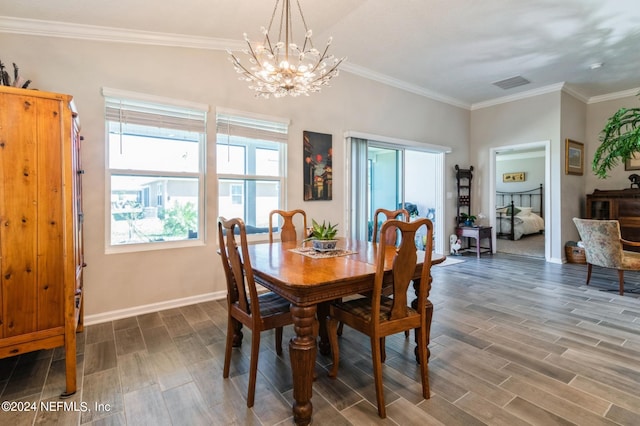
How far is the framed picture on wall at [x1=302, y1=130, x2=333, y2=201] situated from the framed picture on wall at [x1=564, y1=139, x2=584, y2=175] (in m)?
4.19

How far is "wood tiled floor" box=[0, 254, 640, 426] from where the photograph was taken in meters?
1.67

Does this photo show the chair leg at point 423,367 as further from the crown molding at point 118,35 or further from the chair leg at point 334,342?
the crown molding at point 118,35

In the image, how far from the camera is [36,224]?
181cm

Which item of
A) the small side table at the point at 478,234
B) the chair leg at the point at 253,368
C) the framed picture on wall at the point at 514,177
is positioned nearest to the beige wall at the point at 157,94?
the chair leg at the point at 253,368

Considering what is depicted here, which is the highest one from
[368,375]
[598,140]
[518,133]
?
[518,133]

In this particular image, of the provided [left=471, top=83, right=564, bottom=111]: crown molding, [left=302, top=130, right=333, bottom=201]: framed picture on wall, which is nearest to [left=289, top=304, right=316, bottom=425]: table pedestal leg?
[left=302, top=130, right=333, bottom=201]: framed picture on wall

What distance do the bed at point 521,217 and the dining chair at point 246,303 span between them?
7.82 metres

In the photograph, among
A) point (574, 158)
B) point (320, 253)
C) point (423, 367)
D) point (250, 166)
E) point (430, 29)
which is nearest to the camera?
point (423, 367)

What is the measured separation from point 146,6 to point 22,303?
2404 millimetres

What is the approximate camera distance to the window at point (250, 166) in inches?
141

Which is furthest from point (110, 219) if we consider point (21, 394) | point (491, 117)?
point (491, 117)

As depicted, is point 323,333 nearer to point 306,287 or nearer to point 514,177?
point 306,287

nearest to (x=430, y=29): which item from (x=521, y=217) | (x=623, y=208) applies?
(x=623, y=208)

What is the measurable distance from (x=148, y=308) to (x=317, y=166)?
255 cm
